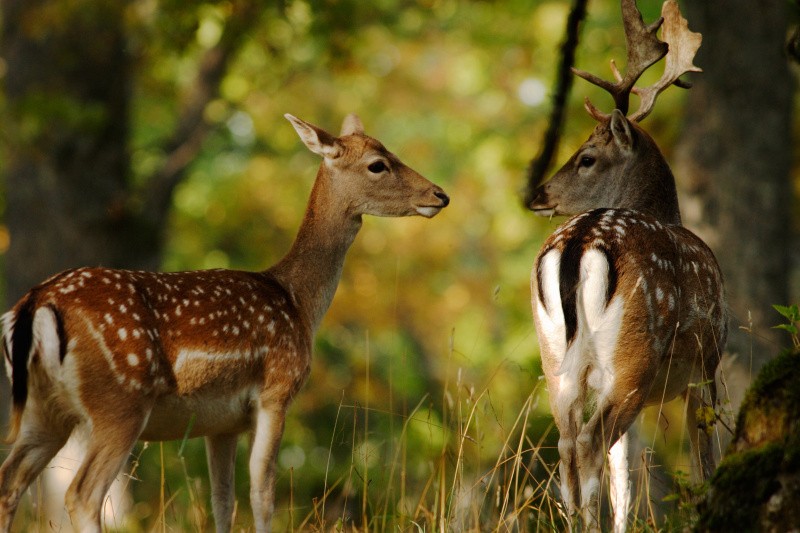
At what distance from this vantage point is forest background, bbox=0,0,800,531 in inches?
219

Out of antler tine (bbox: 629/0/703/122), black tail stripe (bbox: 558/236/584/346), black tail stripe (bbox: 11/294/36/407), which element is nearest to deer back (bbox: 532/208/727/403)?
black tail stripe (bbox: 558/236/584/346)

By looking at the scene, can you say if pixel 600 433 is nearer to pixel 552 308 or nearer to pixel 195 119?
pixel 552 308

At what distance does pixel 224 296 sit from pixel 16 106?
5.91 meters

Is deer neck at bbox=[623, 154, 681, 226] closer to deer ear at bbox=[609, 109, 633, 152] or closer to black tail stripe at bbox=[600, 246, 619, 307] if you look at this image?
deer ear at bbox=[609, 109, 633, 152]

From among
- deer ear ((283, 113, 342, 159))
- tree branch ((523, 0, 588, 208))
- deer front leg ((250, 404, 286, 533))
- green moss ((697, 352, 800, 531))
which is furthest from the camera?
deer ear ((283, 113, 342, 159))

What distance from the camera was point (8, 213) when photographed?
11.2 m

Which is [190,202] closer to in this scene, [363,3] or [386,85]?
[386,85]

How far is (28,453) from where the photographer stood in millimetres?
4531

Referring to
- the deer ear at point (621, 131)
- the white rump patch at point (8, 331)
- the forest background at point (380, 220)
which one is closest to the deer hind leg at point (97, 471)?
the forest background at point (380, 220)

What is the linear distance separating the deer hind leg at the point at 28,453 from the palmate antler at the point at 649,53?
10.3ft

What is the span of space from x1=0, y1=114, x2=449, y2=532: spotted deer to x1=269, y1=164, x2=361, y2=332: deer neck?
19mm

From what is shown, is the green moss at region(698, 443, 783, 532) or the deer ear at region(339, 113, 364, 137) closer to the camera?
the green moss at region(698, 443, 783, 532)

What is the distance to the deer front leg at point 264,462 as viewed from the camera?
4.77 metres

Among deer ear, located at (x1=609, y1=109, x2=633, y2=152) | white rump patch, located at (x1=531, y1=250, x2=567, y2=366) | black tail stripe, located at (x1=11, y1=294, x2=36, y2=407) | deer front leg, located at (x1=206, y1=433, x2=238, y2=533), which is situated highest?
deer ear, located at (x1=609, y1=109, x2=633, y2=152)
